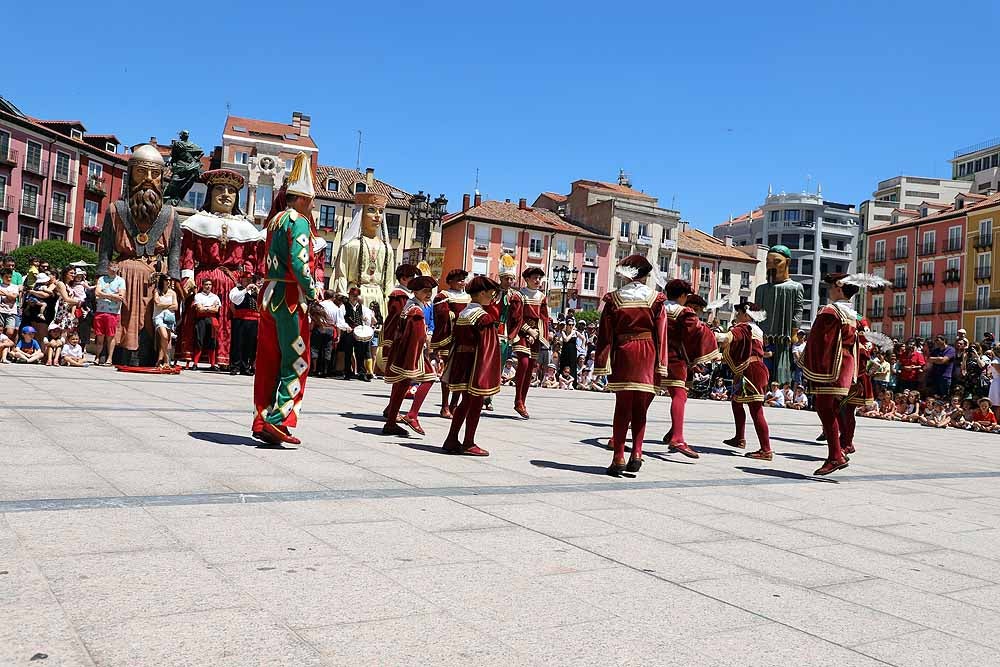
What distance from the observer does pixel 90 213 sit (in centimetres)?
6869

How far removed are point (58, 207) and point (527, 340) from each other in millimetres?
61665

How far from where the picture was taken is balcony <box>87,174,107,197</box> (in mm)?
67250

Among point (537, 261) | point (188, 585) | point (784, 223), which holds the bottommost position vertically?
point (188, 585)

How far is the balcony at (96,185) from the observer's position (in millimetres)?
67250

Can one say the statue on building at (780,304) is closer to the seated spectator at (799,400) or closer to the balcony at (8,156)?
the seated spectator at (799,400)

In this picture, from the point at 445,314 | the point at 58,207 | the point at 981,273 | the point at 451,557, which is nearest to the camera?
the point at 451,557

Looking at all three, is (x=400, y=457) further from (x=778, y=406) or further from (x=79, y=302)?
(x=778, y=406)

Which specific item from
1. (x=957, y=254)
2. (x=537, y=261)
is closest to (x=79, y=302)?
(x=537, y=261)

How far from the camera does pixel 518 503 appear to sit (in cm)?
569

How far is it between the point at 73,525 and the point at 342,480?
6.45 feet

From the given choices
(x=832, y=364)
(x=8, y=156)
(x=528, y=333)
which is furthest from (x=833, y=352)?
(x=8, y=156)

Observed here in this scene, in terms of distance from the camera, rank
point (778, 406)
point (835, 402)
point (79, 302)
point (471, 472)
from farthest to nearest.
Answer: point (778, 406)
point (79, 302)
point (835, 402)
point (471, 472)

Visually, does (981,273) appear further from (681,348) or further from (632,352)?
(632,352)

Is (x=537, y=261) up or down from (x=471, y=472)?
up
